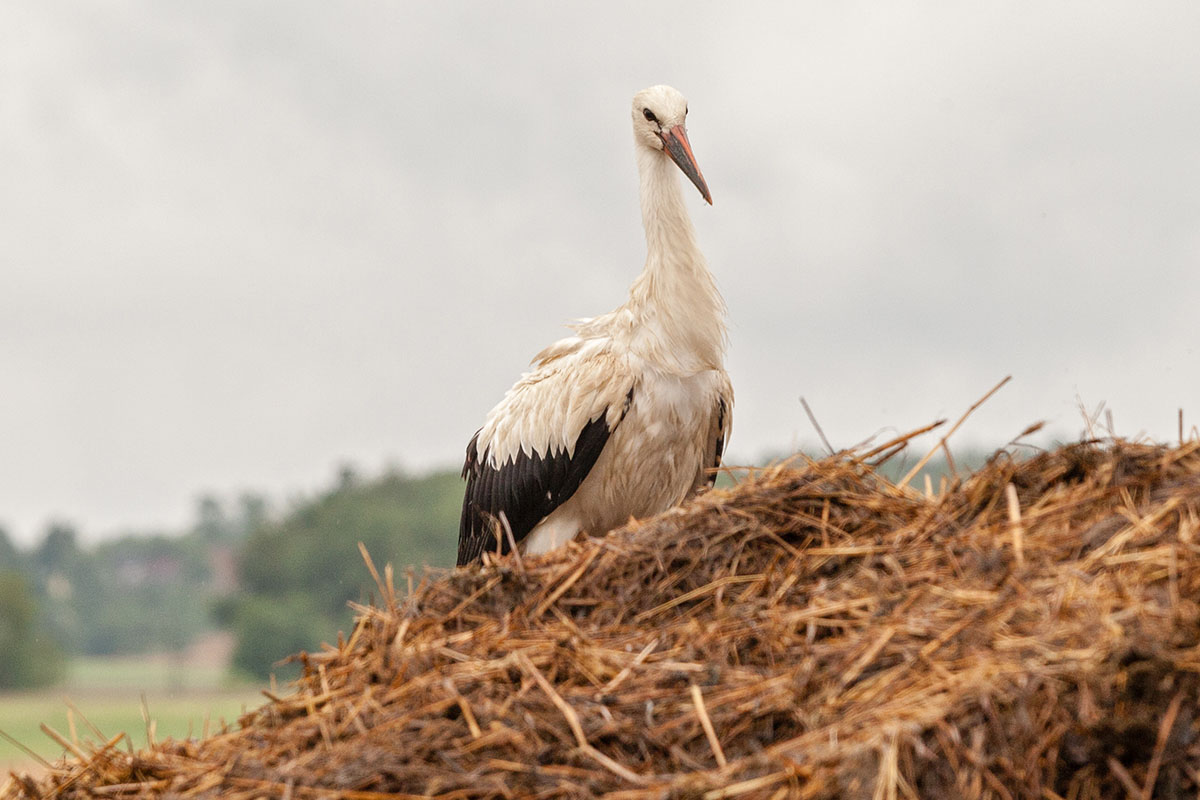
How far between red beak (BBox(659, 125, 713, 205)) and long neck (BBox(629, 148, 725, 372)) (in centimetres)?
20

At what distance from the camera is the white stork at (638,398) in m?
7.45

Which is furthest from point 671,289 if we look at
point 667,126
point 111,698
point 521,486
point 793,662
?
point 111,698

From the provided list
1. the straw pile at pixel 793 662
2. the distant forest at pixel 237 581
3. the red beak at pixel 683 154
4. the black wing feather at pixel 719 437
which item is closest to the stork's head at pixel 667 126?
the red beak at pixel 683 154

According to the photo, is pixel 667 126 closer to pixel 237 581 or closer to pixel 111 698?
pixel 111 698

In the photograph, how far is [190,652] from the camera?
349 feet

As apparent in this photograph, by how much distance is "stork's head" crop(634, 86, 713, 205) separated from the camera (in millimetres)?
7559

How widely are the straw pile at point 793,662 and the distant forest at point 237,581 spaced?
2426 inches

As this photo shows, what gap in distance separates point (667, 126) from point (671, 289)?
2.98ft

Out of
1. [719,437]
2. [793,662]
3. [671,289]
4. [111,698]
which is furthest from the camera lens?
[111,698]

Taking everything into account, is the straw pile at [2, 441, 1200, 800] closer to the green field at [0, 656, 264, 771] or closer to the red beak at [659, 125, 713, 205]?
the red beak at [659, 125, 713, 205]

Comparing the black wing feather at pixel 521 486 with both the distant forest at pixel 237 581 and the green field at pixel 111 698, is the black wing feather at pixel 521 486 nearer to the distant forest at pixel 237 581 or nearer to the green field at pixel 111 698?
the green field at pixel 111 698

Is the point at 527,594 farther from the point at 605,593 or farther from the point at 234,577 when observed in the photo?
the point at 234,577

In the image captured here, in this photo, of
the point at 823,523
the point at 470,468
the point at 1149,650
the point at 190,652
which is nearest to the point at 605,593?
the point at 823,523

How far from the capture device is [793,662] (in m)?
3.93
